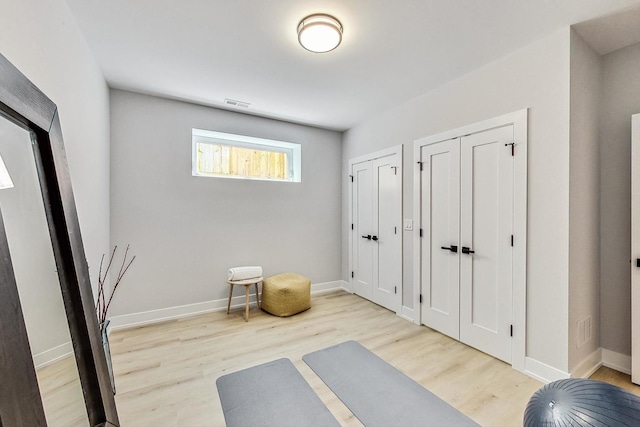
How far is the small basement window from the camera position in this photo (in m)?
3.56

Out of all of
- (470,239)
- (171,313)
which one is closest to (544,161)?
(470,239)

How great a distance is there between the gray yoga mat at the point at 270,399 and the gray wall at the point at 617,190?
2498 mm

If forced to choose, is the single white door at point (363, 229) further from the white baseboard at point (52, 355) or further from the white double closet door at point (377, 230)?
the white baseboard at point (52, 355)

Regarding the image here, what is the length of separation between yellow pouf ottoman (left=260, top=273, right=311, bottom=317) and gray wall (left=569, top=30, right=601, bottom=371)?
8.39 ft

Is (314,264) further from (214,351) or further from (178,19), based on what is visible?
(178,19)

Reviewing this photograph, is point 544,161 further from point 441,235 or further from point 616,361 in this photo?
point 616,361

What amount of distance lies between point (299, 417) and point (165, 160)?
3021 millimetres

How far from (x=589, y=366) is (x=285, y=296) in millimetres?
2874

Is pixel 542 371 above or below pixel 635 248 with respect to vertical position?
below

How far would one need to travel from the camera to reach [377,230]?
377 cm

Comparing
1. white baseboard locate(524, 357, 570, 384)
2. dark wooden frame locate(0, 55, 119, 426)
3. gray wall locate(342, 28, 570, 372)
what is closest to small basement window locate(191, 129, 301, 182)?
dark wooden frame locate(0, 55, 119, 426)

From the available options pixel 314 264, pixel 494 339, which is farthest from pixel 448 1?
pixel 314 264

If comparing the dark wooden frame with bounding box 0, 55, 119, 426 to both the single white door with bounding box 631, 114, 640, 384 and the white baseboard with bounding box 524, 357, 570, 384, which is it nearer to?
the white baseboard with bounding box 524, 357, 570, 384

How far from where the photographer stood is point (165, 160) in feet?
10.6
